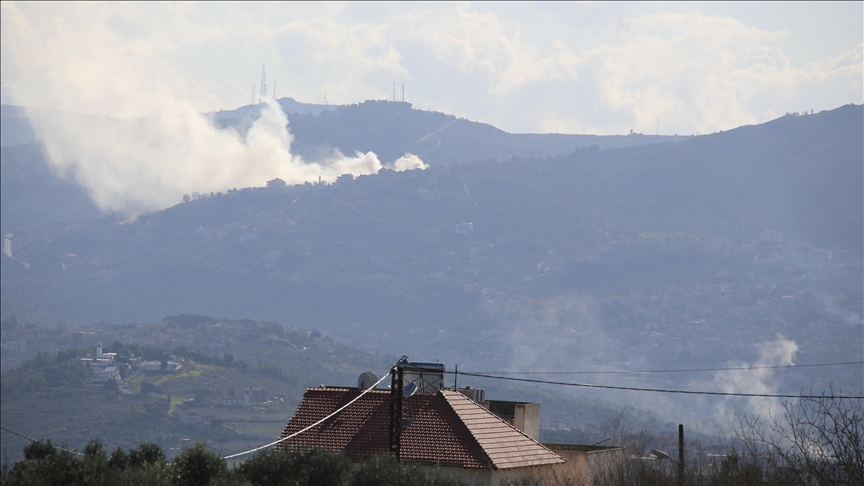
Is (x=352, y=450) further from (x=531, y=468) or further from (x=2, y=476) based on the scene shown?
(x=2, y=476)

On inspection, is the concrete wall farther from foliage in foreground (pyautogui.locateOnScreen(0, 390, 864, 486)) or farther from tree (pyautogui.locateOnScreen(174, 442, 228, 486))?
tree (pyautogui.locateOnScreen(174, 442, 228, 486))

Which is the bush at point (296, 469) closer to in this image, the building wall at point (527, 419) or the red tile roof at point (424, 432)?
the red tile roof at point (424, 432)

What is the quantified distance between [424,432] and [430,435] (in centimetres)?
35

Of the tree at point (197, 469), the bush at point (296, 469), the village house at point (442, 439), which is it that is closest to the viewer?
the bush at point (296, 469)

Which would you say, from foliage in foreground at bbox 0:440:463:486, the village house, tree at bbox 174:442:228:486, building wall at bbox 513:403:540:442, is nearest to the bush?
foliage in foreground at bbox 0:440:463:486

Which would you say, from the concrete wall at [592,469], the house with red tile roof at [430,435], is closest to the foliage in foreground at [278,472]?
the concrete wall at [592,469]

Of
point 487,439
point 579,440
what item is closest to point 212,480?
point 487,439

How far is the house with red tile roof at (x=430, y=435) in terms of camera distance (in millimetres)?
31756

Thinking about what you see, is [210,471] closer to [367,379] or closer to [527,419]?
[367,379]

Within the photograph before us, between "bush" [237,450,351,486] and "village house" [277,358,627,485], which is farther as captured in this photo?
"village house" [277,358,627,485]

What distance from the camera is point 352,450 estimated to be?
33.4 m

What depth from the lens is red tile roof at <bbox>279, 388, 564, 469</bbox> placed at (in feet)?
106

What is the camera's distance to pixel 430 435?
33.6 metres

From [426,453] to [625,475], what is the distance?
620 centimetres
